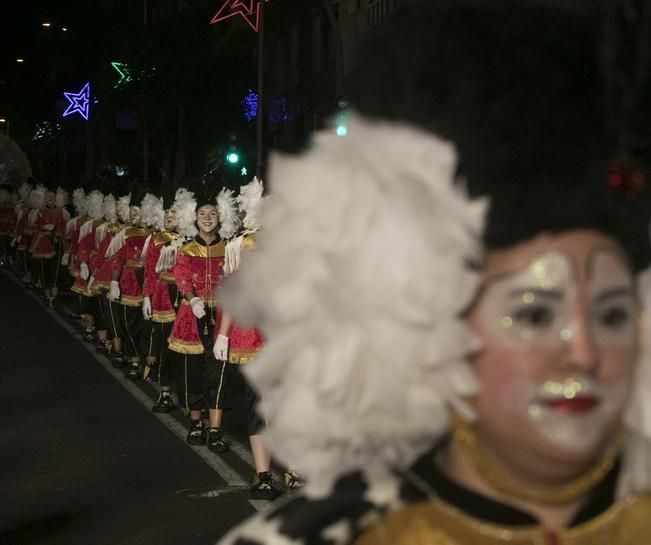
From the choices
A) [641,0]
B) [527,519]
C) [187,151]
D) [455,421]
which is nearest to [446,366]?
[455,421]

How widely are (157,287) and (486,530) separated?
10018 millimetres

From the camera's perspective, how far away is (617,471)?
255 centimetres

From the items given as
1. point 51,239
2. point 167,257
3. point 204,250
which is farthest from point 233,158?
point 204,250

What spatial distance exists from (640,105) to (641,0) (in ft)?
0.69

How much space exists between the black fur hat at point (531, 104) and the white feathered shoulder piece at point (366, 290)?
0.06 m

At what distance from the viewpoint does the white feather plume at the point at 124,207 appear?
1475cm

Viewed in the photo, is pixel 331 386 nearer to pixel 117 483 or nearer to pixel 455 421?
pixel 455 421

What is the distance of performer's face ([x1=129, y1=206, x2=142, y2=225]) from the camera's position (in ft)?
46.1

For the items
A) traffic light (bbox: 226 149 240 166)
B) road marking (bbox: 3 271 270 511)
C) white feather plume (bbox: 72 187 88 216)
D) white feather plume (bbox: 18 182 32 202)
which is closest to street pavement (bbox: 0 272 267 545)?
road marking (bbox: 3 271 270 511)

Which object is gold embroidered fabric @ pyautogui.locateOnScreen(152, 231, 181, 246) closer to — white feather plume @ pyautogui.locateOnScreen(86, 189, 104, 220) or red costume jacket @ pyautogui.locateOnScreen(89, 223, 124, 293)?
red costume jacket @ pyautogui.locateOnScreen(89, 223, 124, 293)

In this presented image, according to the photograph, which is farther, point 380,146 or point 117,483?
point 117,483

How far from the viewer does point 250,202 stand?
954 centimetres

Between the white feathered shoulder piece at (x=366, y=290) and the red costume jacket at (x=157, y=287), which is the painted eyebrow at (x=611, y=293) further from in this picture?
the red costume jacket at (x=157, y=287)

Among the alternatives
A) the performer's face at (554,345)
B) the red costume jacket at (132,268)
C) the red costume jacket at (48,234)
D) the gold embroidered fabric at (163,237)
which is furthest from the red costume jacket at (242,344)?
the red costume jacket at (48,234)
